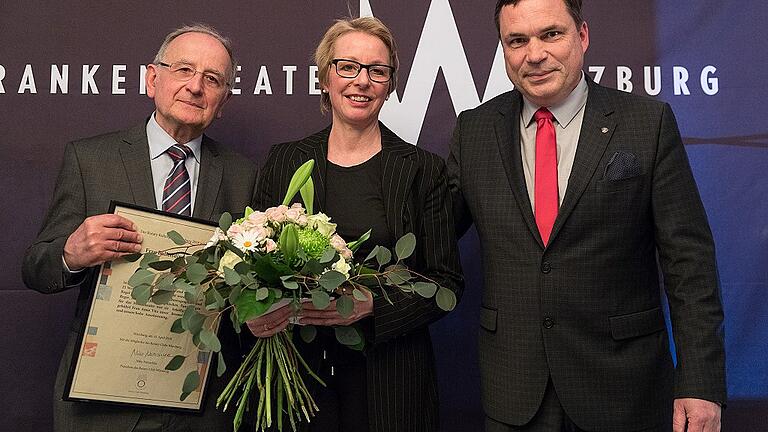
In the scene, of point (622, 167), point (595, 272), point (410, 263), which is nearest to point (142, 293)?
point (410, 263)

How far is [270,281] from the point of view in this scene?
5.35 ft

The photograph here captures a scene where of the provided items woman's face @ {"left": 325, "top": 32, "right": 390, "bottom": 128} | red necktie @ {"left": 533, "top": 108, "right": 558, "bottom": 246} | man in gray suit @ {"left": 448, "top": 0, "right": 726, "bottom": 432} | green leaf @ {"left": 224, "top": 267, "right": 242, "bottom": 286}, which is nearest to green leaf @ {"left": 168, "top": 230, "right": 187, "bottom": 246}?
green leaf @ {"left": 224, "top": 267, "right": 242, "bottom": 286}

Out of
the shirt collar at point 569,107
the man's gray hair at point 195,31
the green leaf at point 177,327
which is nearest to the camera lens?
the green leaf at point 177,327

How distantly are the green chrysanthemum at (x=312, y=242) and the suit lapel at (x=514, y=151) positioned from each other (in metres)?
0.52

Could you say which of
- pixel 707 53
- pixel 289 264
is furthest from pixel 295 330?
pixel 707 53

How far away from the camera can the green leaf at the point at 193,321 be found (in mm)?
1675

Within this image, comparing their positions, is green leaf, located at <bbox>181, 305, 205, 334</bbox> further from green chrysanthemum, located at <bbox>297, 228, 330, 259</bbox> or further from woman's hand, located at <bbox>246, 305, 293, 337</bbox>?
green chrysanthemum, located at <bbox>297, 228, 330, 259</bbox>

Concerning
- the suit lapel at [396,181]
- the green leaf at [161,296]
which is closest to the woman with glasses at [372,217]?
the suit lapel at [396,181]

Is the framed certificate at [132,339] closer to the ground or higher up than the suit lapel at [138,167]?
closer to the ground

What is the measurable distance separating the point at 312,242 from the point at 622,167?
79 centimetres

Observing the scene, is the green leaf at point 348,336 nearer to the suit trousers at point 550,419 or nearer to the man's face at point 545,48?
the suit trousers at point 550,419

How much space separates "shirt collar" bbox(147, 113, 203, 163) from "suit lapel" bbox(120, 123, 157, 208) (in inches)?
0.9

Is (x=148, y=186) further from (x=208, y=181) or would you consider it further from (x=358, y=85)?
(x=358, y=85)

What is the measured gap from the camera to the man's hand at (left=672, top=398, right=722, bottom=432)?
70.1 inches
